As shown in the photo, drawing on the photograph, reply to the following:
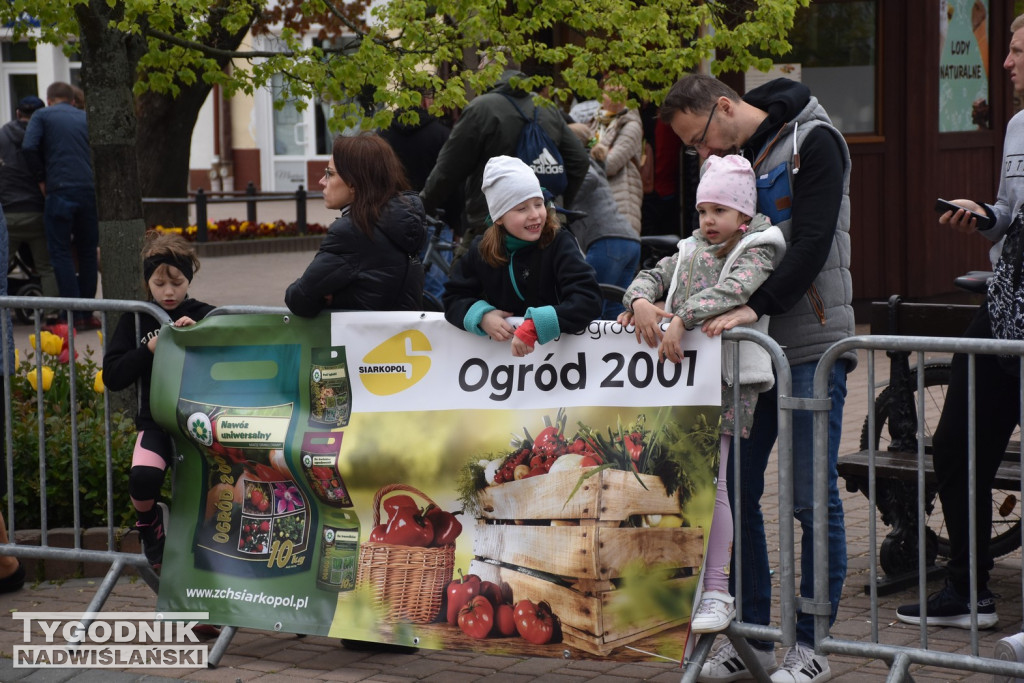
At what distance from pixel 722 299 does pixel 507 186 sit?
31.8 inches

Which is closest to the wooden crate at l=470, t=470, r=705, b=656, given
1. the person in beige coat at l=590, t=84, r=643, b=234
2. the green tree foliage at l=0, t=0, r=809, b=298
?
the green tree foliage at l=0, t=0, r=809, b=298

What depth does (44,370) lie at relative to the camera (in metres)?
6.53

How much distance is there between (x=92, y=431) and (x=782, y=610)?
3.42 meters

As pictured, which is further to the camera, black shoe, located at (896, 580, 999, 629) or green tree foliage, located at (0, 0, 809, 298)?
green tree foliage, located at (0, 0, 809, 298)

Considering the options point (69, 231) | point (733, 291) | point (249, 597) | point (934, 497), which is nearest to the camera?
point (733, 291)

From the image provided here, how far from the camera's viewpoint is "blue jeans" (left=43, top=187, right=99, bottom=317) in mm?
12125

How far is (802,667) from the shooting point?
182 inches

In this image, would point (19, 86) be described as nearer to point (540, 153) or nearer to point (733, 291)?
point (540, 153)

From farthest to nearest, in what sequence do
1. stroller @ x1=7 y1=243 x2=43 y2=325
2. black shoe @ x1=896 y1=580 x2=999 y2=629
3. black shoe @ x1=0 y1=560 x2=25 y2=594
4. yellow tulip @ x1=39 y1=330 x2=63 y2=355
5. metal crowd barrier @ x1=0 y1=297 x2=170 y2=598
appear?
stroller @ x1=7 y1=243 x2=43 y2=325 < yellow tulip @ x1=39 y1=330 x2=63 y2=355 < black shoe @ x1=0 y1=560 x2=25 y2=594 < metal crowd barrier @ x1=0 y1=297 x2=170 y2=598 < black shoe @ x1=896 y1=580 x2=999 y2=629

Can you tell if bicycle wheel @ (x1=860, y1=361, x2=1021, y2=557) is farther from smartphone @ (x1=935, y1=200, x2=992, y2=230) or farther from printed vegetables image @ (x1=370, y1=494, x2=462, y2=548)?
printed vegetables image @ (x1=370, y1=494, x2=462, y2=548)

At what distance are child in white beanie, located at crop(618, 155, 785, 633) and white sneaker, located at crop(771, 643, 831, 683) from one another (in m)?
0.30

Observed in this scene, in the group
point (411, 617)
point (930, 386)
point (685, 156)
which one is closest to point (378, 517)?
point (411, 617)

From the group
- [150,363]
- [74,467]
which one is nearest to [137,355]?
[150,363]

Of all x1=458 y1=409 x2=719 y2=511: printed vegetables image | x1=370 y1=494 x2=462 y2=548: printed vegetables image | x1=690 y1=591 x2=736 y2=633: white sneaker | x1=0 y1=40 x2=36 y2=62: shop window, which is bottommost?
x1=690 y1=591 x2=736 y2=633: white sneaker
